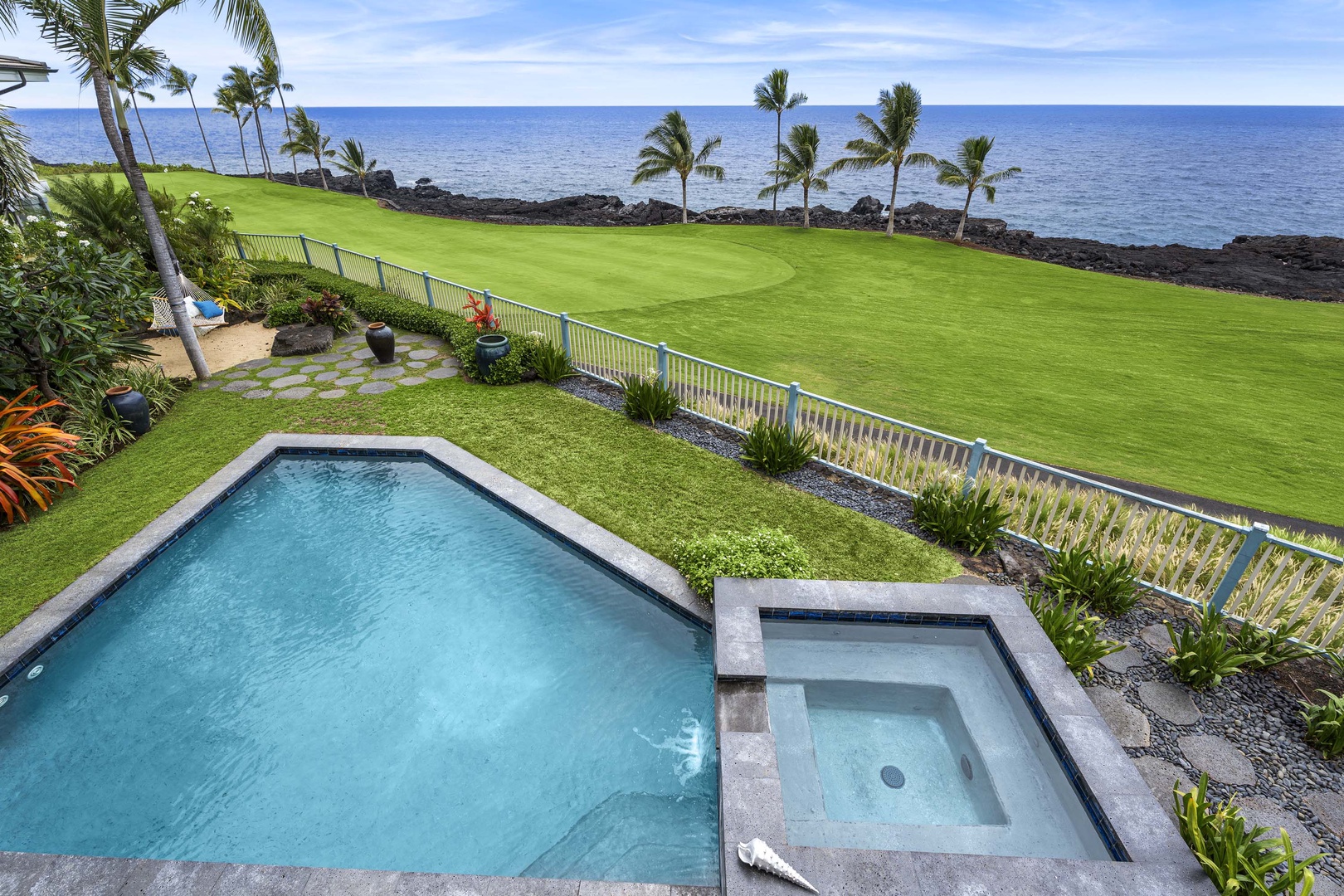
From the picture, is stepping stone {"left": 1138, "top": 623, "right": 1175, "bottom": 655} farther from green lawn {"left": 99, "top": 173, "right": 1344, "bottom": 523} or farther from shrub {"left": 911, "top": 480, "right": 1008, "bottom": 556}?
green lawn {"left": 99, "top": 173, "right": 1344, "bottom": 523}

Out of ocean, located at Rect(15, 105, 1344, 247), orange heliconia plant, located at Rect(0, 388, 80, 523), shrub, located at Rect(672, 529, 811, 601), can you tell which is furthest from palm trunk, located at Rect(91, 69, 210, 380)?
ocean, located at Rect(15, 105, 1344, 247)

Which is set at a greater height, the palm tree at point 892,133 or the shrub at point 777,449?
the palm tree at point 892,133

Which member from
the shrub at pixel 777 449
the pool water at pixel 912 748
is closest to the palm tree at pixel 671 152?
the shrub at pixel 777 449

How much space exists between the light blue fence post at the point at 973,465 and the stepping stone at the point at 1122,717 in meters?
2.73

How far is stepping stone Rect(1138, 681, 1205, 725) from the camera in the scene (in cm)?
500

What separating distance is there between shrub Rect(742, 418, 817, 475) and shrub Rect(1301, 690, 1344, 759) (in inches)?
221

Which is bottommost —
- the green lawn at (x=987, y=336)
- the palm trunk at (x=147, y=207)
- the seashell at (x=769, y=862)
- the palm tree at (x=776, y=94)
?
the green lawn at (x=987, y=336)

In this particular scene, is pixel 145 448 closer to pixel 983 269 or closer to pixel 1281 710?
pixel 1281 710

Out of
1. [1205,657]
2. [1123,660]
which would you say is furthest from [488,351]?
[1205,657]

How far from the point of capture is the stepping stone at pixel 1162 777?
169 inches

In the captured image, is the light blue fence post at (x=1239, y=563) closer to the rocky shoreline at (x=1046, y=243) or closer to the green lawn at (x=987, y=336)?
the green lawn at (x=987, y=336)

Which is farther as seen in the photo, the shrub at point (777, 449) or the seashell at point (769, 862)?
the shrub at point (777, 449)

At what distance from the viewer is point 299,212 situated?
33656mm

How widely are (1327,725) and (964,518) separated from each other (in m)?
3.30
